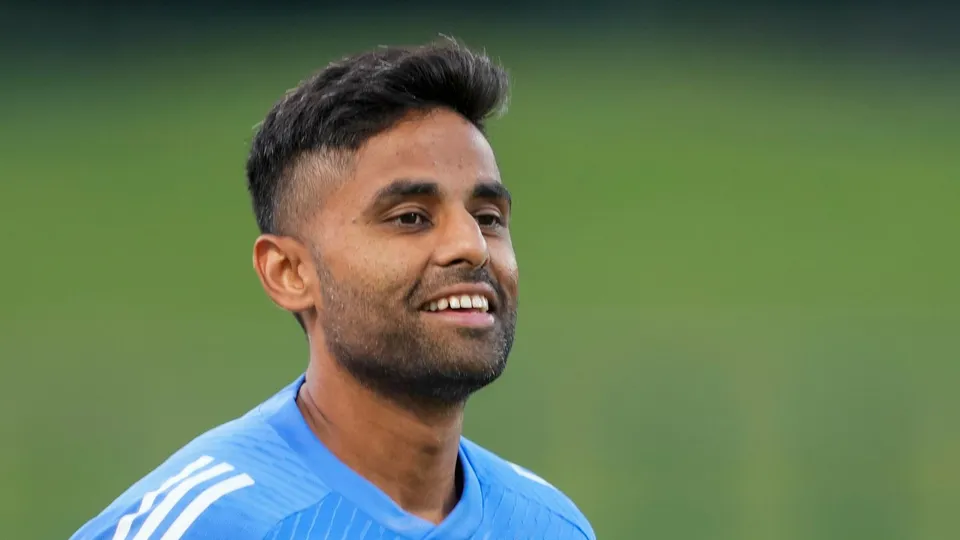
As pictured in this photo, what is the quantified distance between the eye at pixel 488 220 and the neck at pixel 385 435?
0.60 ft

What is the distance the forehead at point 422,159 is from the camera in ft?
3.58

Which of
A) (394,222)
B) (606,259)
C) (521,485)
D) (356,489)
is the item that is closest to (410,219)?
(394,222)

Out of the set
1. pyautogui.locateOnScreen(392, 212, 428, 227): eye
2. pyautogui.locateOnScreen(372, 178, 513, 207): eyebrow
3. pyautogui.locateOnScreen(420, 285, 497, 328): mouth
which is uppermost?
pyautogui.locateOnScreen(372, 178, 513, 207): eyebrow

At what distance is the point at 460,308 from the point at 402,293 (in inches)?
2.2

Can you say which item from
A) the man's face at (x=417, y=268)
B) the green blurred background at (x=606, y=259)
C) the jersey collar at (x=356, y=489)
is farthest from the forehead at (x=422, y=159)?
the green blurred background at (x=606, y=259)

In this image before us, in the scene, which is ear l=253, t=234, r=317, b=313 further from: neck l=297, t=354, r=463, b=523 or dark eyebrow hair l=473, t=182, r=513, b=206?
dark eyebrow hair l=473, t=182, r=513, b=206

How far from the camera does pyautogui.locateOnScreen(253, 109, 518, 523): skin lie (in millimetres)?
1053

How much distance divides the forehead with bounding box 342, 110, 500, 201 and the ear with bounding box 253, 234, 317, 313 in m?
0.09

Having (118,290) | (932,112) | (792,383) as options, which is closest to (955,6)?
(932,112)

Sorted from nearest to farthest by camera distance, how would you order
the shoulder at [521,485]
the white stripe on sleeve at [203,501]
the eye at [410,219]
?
the white stripe on sleeve at [203,501] → the eye at [410,219] → the shoulder at [521,485]

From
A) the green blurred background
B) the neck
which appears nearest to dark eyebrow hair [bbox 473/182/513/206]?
the neck

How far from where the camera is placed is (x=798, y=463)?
296 cm

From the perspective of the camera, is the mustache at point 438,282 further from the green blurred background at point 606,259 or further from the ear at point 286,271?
the green blurred background at point 606,259

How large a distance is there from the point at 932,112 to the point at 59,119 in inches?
96.2
